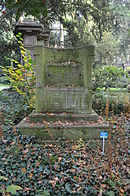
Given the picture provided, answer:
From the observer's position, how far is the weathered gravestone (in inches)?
152

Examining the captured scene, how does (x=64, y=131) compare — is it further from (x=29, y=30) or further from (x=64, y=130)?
(x=29, y=30)

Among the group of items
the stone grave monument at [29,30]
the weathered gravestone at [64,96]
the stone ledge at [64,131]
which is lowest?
the stone ledge at [64,131]

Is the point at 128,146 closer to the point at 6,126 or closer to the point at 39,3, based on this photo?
the point at 6,126

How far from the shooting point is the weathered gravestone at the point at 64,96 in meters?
3.86

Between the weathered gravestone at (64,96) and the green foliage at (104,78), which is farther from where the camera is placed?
the green foliage at (104,78)

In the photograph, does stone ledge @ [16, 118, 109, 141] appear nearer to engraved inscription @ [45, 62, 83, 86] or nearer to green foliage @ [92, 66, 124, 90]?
engraved inscription @ [45, 62, 83, 86]

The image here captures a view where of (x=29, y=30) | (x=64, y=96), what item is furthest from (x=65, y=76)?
(x=29, y=30)

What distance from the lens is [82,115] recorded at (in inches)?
166

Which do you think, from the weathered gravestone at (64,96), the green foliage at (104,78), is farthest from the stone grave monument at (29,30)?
the weathered gravestone at (64,96)

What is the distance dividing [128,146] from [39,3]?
3171 millimetres

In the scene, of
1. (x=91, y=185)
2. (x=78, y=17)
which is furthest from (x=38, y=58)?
(x=78, y=17)

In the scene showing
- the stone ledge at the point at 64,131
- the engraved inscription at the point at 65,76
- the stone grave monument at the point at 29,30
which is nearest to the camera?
the stone ledge at the point at 64,131

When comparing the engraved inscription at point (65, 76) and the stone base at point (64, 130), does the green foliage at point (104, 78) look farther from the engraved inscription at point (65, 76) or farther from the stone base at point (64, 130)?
the stone base at point (64, 130)

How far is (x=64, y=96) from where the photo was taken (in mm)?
4285
